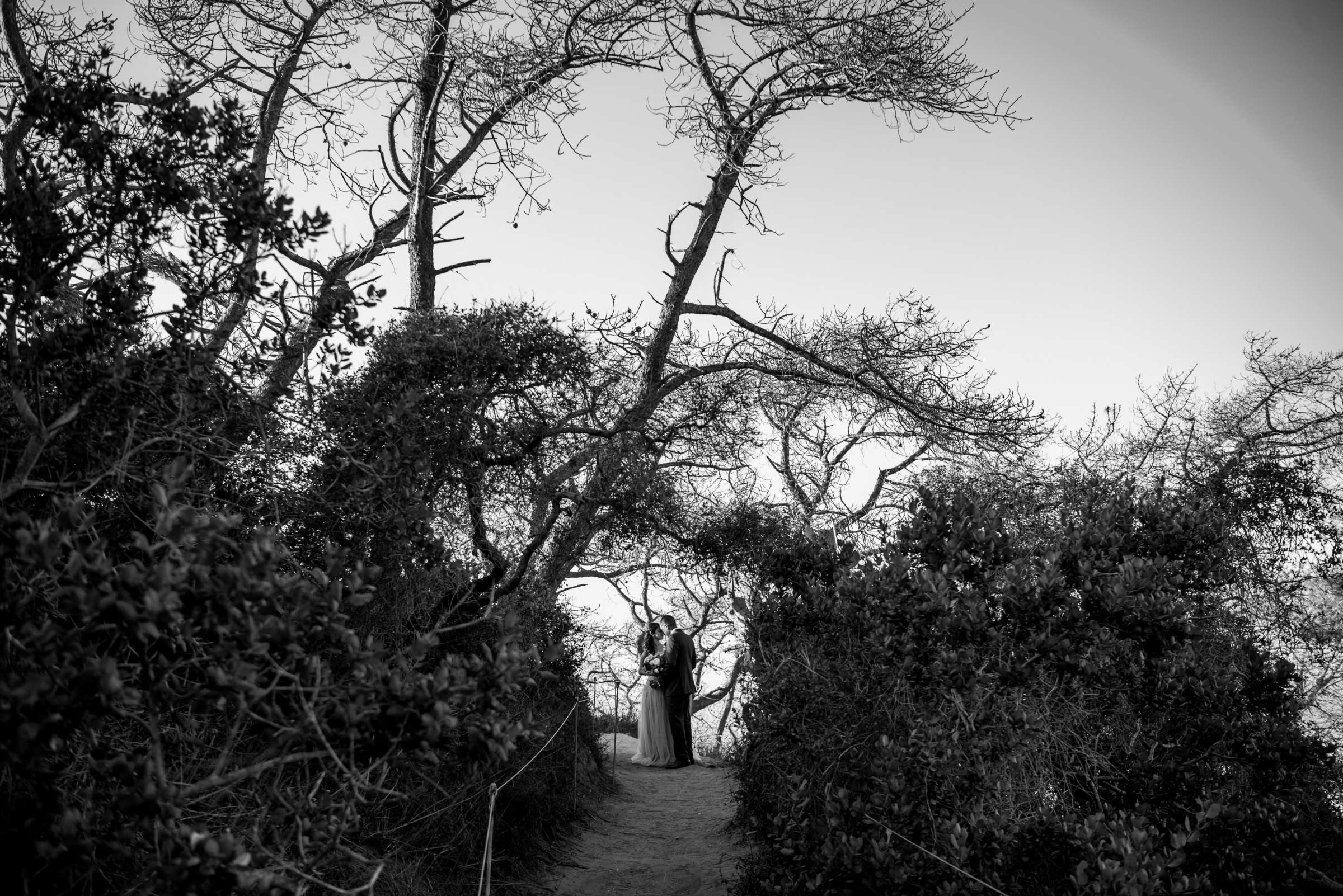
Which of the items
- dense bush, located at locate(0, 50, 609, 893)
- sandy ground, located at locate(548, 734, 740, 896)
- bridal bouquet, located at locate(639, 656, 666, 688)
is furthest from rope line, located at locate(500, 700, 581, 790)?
bridal bouquet, located at locate(639, 656, 666, 688)

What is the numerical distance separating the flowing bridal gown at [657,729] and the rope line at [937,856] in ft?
26.1

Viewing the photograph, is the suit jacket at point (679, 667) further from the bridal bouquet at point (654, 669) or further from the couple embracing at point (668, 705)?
the bridal bouquet at point (654, 669)

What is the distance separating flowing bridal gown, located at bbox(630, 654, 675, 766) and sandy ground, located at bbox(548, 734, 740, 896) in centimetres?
97

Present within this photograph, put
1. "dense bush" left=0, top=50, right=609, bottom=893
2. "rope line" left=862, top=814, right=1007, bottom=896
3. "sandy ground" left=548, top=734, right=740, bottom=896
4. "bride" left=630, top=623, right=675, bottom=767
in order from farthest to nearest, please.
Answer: "bride" left=630, top=623, right=675, bottom=767 < "sandy ground" left=548, top=734, right=740, bottom=896 < "rope line" left=862, top=814, right=1007, bottom=896 < "dense bush" left=0, top=50, right=609, bottom=893

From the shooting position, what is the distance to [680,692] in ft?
39.9

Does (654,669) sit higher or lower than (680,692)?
higher

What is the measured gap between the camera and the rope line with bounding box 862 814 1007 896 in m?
3.78

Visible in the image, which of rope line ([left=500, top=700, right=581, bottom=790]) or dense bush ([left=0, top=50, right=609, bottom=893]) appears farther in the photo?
rope line ([left=500, top=700, right=581, bottom=790])

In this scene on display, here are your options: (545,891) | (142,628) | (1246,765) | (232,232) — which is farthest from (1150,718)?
(232,232)

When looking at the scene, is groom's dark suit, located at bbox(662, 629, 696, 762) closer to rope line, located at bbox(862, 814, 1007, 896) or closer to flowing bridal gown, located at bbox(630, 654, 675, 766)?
flowing bridal gown, located at bbox(630, 654, 675, 766)

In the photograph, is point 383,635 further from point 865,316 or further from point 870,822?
point 865,316

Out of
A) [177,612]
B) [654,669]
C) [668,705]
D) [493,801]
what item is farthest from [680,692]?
[177,612]

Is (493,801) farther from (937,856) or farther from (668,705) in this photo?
(668,705)

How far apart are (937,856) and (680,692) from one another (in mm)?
8720
